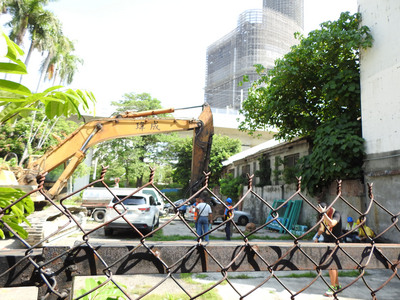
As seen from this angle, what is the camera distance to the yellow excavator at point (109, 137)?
810 centimetres

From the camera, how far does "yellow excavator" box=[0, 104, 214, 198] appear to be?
8.10 meters

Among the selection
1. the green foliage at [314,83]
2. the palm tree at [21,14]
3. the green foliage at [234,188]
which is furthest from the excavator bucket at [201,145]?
the palm tree at [21,14]

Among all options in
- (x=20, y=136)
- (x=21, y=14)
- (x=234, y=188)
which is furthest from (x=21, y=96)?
(x=21, y=14)

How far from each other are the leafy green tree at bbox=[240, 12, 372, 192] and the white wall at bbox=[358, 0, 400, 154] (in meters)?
0.37

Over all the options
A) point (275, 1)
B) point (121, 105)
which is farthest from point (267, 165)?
point (275, 1)

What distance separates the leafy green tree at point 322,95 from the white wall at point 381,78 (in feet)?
1.21

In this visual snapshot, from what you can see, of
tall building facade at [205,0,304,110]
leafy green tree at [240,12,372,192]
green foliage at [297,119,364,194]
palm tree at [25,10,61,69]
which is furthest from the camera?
tall building facade at [205,0,304,110]

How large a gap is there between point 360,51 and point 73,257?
11722mm

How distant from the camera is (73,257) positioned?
107 cm

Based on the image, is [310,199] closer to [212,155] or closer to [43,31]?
[212,155]

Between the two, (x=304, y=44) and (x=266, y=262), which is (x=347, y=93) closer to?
(x=304, y=44)

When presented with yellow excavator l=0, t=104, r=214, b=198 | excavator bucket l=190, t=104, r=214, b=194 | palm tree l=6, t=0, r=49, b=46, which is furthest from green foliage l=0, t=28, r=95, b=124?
palm tree l=6, t=0, r=49, b=46

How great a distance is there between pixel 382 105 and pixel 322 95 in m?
3.92

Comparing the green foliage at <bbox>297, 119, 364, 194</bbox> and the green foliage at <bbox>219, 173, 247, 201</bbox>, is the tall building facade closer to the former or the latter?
the green foliage at <bbox>219, 173, 247, 201</bbox>
